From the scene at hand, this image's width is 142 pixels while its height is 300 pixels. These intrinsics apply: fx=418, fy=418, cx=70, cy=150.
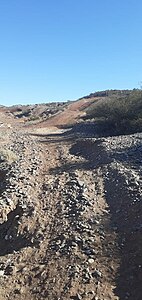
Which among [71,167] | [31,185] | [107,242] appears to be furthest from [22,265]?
[71,167]

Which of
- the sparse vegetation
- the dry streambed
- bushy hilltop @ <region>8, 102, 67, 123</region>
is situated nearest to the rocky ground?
the dry streambed

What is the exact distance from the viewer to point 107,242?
7.62 meters

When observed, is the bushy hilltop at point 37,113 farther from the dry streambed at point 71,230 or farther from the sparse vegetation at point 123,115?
the dry streambed at point 71,230

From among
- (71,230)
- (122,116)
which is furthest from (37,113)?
(71,230)

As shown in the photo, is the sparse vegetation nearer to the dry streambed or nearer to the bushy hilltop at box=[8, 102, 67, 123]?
the dry streambed

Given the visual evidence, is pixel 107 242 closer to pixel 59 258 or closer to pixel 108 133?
pixel 59 258

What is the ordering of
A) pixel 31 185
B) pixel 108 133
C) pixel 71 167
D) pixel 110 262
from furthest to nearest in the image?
pixel 108 133 → pixel 71 167 → pixel 31 185 → pixel 110 262

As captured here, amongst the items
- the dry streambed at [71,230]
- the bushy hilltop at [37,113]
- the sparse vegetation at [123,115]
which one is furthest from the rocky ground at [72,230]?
the bushy hilltop at [37,113]

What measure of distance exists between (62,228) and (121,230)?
121 centimetres

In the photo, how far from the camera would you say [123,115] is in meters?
27.2

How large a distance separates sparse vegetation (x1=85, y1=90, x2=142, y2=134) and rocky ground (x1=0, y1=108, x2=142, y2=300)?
11.0 metres

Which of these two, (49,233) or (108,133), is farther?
(108,133)

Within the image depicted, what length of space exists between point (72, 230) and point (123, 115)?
1958cm

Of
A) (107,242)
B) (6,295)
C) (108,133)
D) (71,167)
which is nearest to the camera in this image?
(6,295)
